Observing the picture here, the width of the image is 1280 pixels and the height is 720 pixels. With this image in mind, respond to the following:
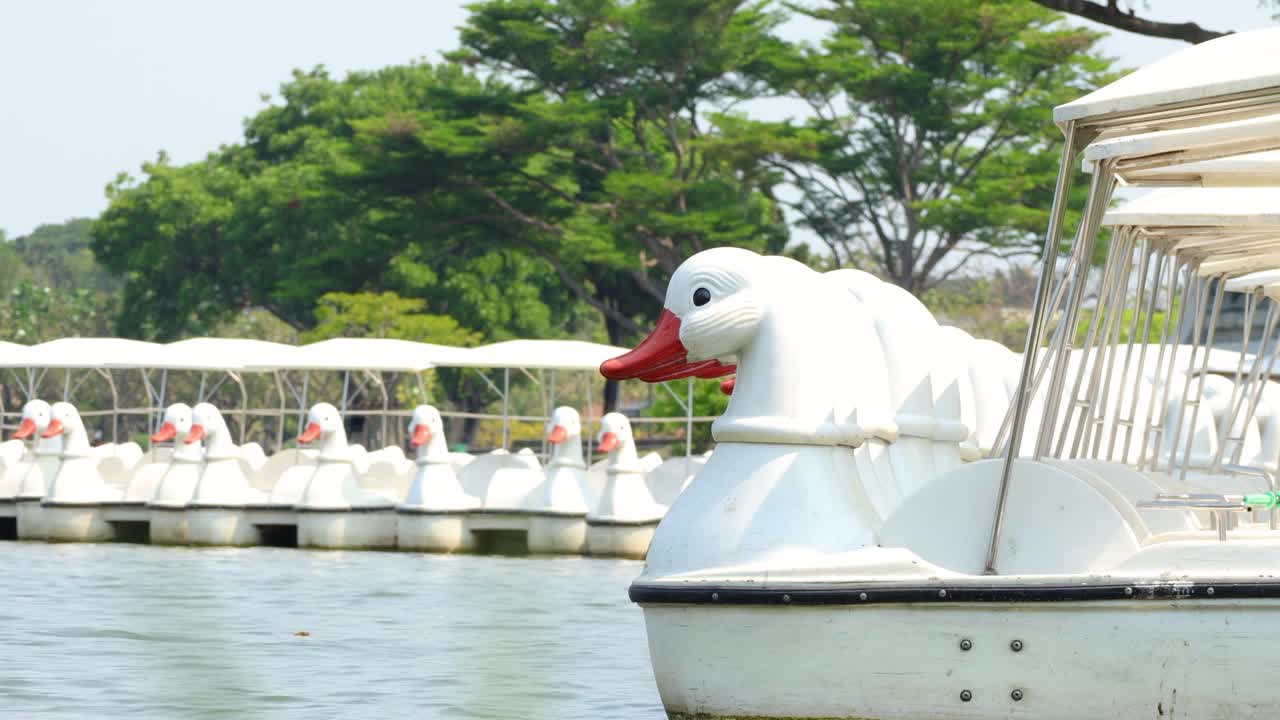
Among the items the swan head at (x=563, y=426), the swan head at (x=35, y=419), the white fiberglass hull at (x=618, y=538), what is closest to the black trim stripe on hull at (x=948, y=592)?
the white fiberglass hull at (x=618, y=538)

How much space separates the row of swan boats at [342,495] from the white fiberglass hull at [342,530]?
0.01m

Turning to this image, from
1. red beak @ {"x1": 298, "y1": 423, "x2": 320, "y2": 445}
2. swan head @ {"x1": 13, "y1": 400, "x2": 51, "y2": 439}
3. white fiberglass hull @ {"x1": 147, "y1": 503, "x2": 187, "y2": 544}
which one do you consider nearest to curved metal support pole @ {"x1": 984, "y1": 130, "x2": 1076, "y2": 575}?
red beak @ {"x1": 298, "y1": 423, "x2": 320, "y2": 445}

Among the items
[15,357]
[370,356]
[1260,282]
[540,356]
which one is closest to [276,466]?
[370,356]

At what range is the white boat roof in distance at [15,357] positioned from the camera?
3027 cm

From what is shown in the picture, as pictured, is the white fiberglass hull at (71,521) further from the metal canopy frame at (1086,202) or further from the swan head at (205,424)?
the metal canopy frame at (1086,202)

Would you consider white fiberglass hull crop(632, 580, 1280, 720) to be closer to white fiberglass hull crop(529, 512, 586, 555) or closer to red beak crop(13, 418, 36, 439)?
white fiberglass hull crop(529, 512, 586, 555)

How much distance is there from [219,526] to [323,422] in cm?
180

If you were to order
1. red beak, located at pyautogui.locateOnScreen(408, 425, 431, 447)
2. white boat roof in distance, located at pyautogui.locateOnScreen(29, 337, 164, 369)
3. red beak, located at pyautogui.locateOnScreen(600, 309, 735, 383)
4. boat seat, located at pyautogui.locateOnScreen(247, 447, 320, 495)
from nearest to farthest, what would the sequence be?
red beak, located at pyautogui.locateOnScreen(600, 309, 735, 383) → red beak, located at pyautogui.locateOnScreen(408, 425, 431, 447) → boat seat, located at pyautogui.locateOnScreen(247, 447, 320, 495) → white boat roof in distance, located at pyautogui.locateOnScreen(29, 337, 164, 369)

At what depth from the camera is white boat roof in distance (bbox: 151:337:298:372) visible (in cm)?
3053

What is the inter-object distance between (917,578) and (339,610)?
31.1 feet

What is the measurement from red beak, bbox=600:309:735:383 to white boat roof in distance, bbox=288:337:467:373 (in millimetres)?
20086

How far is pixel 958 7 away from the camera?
42.2 metres

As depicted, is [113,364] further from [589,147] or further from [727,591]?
[727,591]

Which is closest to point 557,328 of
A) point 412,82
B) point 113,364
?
point 412,82
